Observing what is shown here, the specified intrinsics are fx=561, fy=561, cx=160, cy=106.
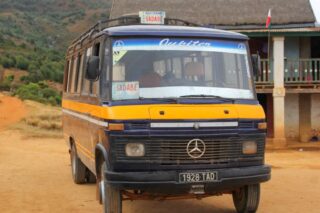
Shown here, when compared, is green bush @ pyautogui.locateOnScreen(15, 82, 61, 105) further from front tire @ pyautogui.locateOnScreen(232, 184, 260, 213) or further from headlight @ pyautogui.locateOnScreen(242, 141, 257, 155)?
headlight @ pyautogui.locateOnScreen(242, 141, 257, 155)

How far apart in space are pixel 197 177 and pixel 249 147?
794mm

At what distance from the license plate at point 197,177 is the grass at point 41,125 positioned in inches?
617

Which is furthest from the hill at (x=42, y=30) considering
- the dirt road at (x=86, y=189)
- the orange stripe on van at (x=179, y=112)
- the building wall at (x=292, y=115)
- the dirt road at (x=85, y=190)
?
the orange stripe on van at (x=179, y=112)

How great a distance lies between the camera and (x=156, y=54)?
23.1ft

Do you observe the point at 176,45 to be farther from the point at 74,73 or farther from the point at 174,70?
the point at 74,73

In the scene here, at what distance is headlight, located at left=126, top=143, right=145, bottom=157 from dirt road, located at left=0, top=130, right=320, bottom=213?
194 centimetres

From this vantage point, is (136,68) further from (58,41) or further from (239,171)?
(58,41)

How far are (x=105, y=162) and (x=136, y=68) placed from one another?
122 cm

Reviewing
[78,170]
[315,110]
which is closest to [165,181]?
[78,170]

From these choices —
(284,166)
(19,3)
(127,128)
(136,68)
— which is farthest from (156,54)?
(19,3)

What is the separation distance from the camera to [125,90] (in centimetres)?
683

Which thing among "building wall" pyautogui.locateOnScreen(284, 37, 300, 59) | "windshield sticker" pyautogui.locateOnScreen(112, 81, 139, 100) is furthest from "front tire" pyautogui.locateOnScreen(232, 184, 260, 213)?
Answer: "building wall" pyautogui.locateOnScreen(284, 37, 300, 59)

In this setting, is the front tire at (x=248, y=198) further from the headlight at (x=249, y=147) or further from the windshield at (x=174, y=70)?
the windshield at (x=174, y=70)

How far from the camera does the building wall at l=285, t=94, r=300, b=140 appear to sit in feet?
67.9
